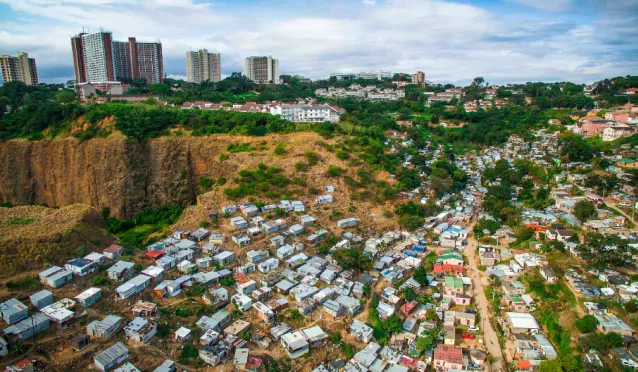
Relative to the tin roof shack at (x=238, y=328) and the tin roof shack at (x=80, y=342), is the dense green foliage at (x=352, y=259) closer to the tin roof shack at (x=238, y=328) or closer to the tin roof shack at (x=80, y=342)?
the tin roof shack at (x=238, y=328)

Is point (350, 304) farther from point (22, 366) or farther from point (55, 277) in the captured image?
point (55, 277)

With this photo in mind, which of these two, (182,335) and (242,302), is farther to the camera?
(242,302)

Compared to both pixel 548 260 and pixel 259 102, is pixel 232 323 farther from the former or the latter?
pixel 259 102

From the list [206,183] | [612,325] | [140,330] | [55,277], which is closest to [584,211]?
[612,325]

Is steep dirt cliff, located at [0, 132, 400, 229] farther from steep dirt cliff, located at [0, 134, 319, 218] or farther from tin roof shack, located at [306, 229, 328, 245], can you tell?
tin roof shack, located at [306, 229, 328, 245]

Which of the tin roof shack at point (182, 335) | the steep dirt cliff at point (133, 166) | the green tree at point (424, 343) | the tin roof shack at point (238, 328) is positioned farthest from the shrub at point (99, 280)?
the green tree at point (424, 343)

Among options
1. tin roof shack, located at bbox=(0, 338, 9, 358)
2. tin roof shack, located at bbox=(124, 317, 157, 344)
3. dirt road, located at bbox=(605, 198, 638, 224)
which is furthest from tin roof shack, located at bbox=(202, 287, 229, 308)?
dirt road, located at bbox=(605, 198, 638, 224)

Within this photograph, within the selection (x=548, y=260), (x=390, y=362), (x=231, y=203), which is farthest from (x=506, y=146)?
(x=390, y=362)
